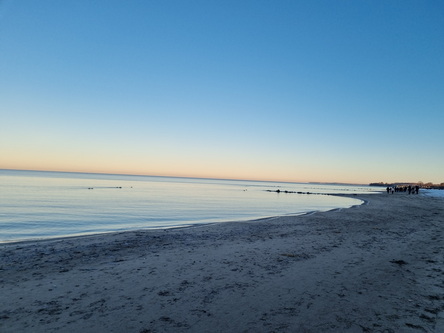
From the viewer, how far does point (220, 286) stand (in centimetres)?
707

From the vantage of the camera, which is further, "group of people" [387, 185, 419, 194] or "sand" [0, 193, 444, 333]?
"group of people" [387, 185, 419, 194]

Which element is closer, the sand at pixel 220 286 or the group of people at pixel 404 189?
the sand at pixel 220 286

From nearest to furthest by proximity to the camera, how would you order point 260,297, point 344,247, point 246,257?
1. point 260,297
2. point 246,257
3. point 344,247

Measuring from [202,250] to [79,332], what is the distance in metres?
6.45

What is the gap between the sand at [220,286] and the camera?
5.23 m

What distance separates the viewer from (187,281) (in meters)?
7.39

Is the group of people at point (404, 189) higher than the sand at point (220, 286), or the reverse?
the group of people at point (404, 189)

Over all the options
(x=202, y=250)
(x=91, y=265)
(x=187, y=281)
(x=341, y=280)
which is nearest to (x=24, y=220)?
(x=91, y=265)

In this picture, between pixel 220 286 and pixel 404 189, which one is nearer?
pixel 220 286

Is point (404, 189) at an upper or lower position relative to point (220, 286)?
upper

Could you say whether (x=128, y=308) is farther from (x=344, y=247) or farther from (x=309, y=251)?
(x=344, y=247)

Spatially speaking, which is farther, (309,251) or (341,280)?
(309,251)

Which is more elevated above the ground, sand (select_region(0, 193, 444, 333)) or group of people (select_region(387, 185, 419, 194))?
group of people (select_region(387, 185, 419, 194))

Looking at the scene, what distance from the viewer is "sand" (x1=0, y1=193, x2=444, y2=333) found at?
5.23 meters
